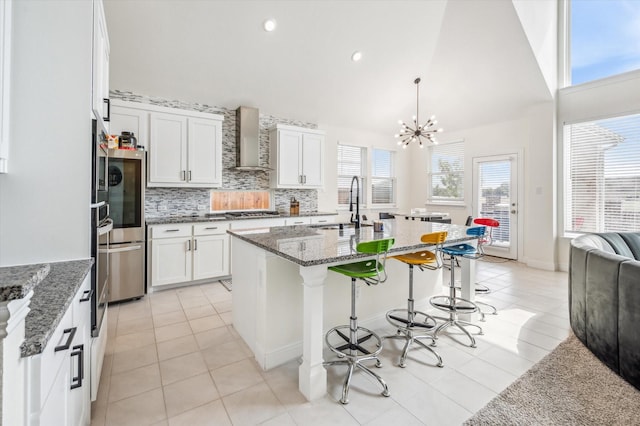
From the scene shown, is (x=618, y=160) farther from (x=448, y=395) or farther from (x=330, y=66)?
(x=448, y=395)

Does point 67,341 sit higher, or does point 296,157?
point 296,157

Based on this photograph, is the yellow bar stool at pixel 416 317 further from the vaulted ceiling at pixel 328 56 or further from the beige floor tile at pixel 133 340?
the vaulted ceiling at pixel 328 56

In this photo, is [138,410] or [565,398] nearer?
[138,410]

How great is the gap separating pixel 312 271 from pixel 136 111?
11.9 ft

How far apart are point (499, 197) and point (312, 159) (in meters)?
3.86

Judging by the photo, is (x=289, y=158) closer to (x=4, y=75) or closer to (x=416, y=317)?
(x=416, y=317)

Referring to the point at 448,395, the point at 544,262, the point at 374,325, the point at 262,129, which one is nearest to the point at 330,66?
the point at 262,129

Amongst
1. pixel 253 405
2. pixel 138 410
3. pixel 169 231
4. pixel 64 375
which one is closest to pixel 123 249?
pixel 169 231

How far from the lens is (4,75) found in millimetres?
1283

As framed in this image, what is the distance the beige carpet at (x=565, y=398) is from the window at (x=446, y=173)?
480 centimetres

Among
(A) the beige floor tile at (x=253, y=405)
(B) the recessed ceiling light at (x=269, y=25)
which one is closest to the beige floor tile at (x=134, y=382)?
(A) the beige floor tile at (x=253, y=405)

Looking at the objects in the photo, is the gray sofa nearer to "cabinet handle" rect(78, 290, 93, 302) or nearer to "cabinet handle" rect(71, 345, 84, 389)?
"cabinet handle" rect(71, 345, 84, 389)

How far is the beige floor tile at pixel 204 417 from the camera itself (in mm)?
1714

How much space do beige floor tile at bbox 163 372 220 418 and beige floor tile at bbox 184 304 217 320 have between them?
1184 millimetres
